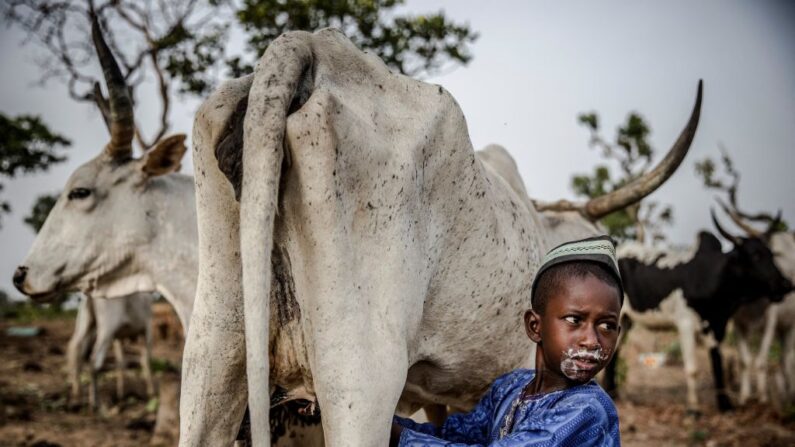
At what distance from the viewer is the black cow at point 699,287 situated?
905 centimetres

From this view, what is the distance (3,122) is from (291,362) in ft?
27.4

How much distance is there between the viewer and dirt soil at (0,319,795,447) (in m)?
7.01

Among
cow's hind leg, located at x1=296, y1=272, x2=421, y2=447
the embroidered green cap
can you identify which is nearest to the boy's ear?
the embroidered green cap

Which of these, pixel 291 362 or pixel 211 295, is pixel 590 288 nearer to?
pixel 291 362

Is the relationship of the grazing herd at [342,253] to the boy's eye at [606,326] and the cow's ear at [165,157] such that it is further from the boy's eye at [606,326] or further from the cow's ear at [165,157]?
the cow's ear at [165,157]

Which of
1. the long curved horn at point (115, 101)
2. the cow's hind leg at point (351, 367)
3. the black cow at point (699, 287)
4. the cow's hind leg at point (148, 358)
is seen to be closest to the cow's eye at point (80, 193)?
the long curved horn at point (115, 101)

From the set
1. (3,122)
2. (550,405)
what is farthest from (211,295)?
(3,122)

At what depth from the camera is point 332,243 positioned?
6.32 ft

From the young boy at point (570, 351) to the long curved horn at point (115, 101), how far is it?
2.75 meters

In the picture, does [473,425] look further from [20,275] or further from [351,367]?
[20,275]

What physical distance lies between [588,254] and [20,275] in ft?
12.3

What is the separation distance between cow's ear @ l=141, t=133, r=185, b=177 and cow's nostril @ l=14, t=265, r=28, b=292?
0.94 meters

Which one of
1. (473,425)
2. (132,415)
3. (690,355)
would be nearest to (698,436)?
(690,355)

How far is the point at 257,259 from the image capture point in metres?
1.80
